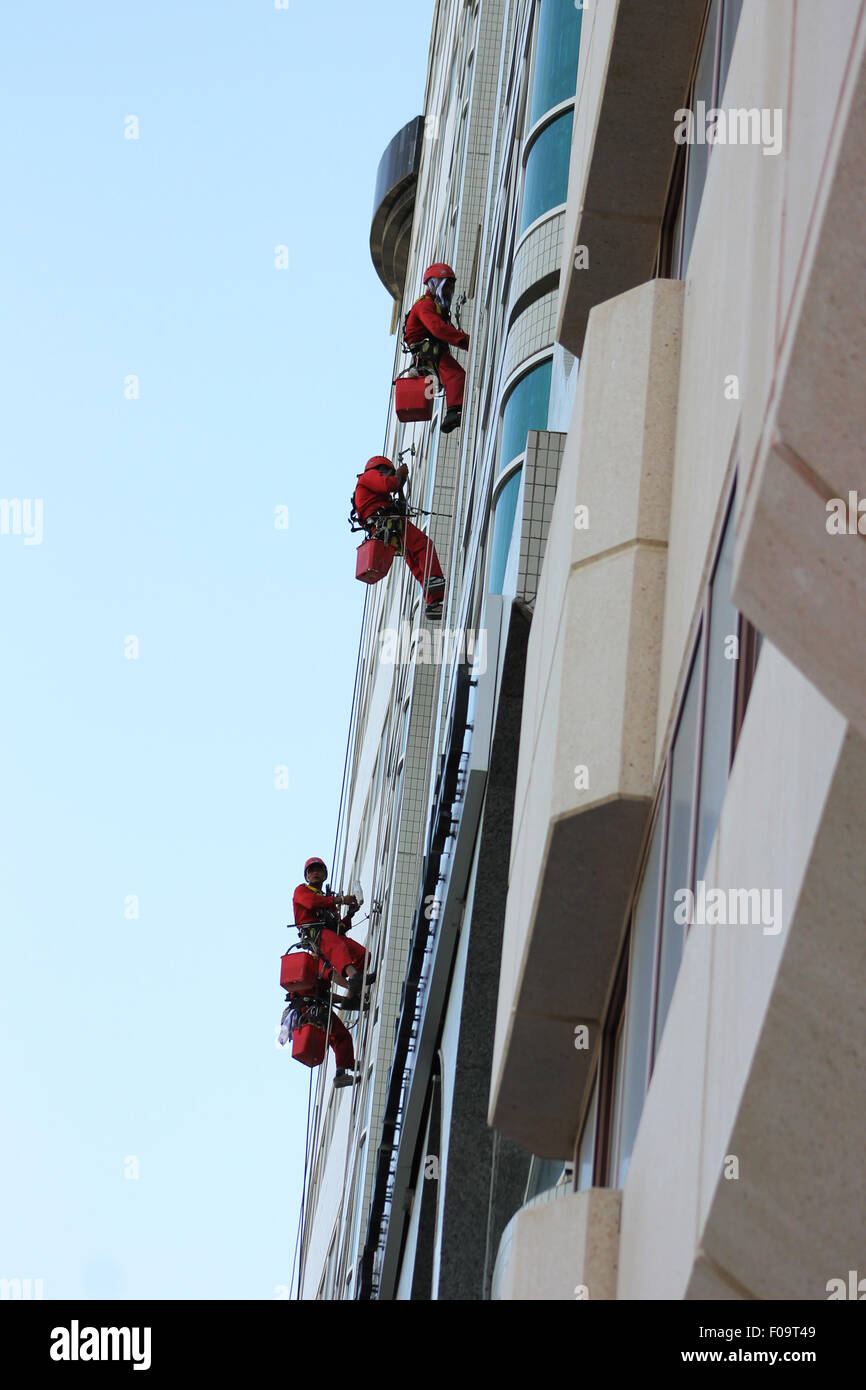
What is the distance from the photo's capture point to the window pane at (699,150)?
26.9ft

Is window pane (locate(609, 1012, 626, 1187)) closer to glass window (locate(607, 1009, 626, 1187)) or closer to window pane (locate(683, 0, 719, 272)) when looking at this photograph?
glass window (locate(607, 1009, 626, 1187))

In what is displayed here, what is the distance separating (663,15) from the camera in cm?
845

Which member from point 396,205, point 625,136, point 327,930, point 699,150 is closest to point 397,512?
point 327,930

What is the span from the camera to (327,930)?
79.8 feet

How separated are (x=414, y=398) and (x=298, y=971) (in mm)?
7123

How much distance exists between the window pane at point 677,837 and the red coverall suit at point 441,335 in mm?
16299

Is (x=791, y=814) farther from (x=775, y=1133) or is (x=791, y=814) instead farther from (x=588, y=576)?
(x=588, y=576)

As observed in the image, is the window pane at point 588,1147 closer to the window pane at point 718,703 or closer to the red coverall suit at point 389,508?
the window pane at point 718,703

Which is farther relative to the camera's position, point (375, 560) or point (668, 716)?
point (375, 560)

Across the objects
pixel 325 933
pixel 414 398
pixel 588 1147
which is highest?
pixel 414 398

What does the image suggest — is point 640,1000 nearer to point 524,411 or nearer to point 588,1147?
point 588,1147

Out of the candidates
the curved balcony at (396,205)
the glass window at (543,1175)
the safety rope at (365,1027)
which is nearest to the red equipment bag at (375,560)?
the safety rope at (365,1027)
